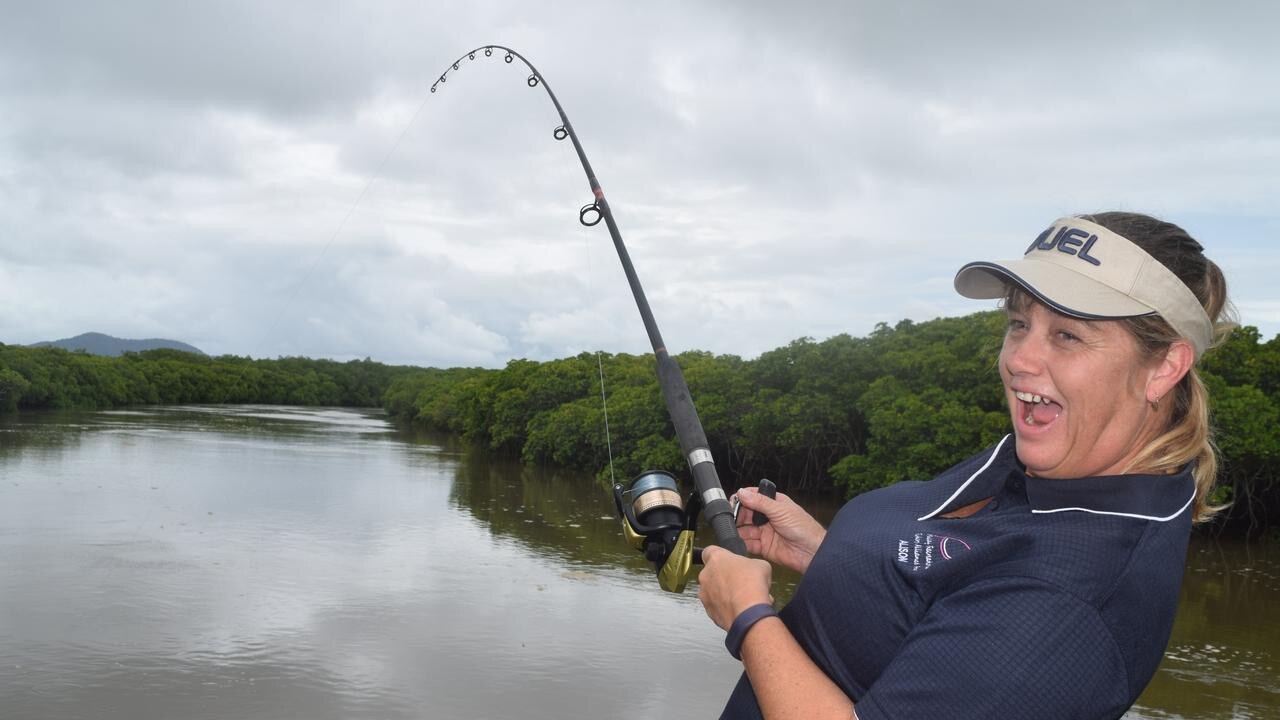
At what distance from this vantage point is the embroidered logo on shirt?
1792 millimetres

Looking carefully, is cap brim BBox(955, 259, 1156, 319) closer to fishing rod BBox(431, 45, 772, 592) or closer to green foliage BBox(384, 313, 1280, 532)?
fishing rod BBox(431, 45, 772, 592)

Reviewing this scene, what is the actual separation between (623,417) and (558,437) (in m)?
6.80

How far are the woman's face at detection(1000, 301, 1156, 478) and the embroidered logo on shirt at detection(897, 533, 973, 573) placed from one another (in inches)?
8.3

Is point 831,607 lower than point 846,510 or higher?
lower

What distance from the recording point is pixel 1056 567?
1.58 metres

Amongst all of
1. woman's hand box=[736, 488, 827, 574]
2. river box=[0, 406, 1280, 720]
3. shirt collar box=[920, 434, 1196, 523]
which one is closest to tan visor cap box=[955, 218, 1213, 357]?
shirt collar box=[920, 434, 1196, 523]

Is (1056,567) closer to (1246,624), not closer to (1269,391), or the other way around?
(1246,624)

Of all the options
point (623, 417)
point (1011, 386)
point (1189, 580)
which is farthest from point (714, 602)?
point (623, 417)

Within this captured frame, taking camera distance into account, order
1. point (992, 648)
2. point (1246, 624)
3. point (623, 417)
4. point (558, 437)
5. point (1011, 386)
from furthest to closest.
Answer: point (558, 437) < point (623, 417) < point (1246, 624) < point (1011, 386) < point (992, 648)

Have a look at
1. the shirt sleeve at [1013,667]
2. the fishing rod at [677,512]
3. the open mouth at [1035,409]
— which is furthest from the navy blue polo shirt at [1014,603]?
the fishing rod at [677,512]

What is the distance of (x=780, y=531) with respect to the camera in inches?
110

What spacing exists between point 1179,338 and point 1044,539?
0.49 meters

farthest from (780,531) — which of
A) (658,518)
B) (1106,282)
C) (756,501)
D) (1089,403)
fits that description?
(1106,282)

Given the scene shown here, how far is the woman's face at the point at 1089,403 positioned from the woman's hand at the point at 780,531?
0.92 metres
